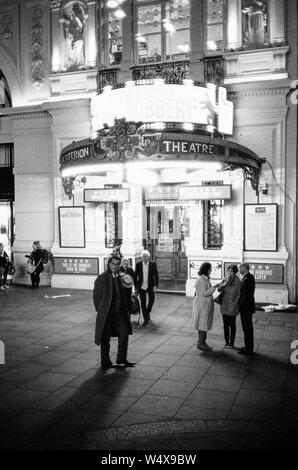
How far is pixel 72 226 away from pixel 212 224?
448cm

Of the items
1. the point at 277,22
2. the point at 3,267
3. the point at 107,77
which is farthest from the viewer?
the point at 3,267

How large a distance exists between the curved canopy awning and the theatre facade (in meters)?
0.05

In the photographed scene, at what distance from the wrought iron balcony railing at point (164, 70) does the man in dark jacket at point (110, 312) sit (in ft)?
26.0

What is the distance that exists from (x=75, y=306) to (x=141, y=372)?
5.38 metres

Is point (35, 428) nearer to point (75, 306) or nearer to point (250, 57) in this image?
point (75, 306)

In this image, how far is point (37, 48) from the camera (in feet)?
50.2

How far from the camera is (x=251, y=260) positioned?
12930 millimetres

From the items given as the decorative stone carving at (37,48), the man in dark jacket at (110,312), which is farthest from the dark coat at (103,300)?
the decorative stone carving at (37,48)

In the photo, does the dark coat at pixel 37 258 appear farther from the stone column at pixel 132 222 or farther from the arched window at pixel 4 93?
the arched window at pixel 4 93

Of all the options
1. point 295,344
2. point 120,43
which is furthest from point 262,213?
point 120,43

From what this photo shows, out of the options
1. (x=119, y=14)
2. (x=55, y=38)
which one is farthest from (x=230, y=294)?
(x=55, y=38)

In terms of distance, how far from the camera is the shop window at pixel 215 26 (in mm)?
13320

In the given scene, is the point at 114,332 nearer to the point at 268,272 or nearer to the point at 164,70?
the point at 268,272
